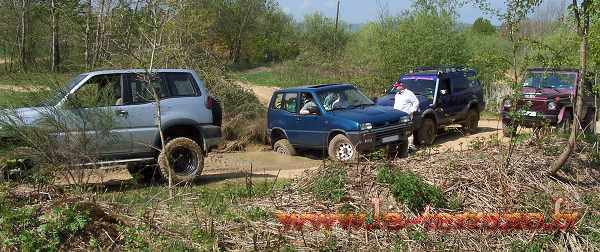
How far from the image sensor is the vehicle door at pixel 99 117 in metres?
8.09

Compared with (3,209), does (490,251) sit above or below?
below

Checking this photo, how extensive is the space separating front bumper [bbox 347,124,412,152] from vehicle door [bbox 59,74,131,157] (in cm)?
475

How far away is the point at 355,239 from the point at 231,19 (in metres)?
52.1

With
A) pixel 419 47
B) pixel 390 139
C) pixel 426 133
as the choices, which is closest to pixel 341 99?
pixel 390 139

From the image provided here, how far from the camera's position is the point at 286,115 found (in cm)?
1477

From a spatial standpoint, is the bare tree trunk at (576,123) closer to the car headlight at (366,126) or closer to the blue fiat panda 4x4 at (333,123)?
the blue fiat panda 4x4 at (333,123)

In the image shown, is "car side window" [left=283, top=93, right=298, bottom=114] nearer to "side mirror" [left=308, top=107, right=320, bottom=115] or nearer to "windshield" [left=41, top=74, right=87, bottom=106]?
"side mirror" [left=308, top=107, right=320, bottom=115]

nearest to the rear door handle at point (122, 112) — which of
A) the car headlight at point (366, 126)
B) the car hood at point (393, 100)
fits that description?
the car headlight at point (366, 126)

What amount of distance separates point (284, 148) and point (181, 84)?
4403 mm

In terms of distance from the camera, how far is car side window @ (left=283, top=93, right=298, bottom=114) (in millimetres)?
14617

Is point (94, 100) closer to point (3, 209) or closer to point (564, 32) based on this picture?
point (3, 209)

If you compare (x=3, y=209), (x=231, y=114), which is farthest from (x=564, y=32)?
(x=231, y=114)

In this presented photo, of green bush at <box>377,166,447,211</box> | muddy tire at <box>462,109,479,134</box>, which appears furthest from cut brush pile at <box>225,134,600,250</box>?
muddy tire at <box>462,109,479,134</box>

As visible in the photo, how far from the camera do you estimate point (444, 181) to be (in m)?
7.61
